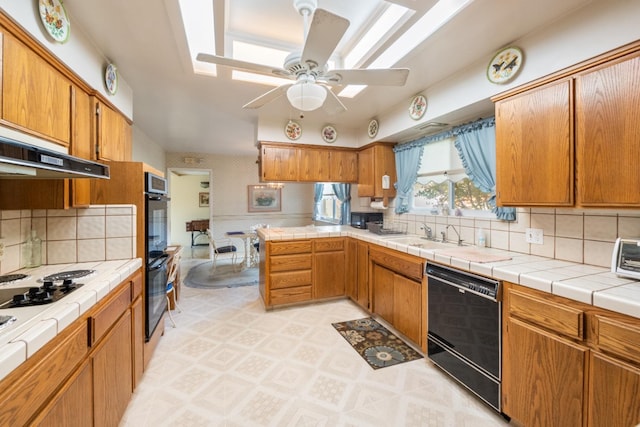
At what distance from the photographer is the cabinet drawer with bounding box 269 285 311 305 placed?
10.1 ft

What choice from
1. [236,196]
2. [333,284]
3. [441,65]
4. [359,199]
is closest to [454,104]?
[441,65]

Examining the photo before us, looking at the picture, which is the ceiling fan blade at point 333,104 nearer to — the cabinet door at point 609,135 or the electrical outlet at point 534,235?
the cabinet door at point 609,135

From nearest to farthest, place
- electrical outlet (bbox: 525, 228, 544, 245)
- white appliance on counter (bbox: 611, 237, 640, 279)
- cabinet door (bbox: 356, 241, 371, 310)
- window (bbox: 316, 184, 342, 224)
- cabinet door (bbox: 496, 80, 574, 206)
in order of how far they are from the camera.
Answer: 1. white appliance on counter (bbox: 611, 237, 640, 279)
2. cabinet door (bbox: 496, 80, 574, 206)
3. electrical outlet (bbox: 525, 228, 544, 245)
4. cabinet door (bbox: 356, 241, 371, 310)
5. window (bbox: 316, 184, 342, 224)

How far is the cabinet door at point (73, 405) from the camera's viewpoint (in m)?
0.88

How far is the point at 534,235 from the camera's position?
1967 millimetres

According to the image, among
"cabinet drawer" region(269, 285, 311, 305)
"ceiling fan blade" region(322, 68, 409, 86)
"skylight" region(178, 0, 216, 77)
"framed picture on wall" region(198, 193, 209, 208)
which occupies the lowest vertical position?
"cabinet drawer" region(269, 285, 311, 305)

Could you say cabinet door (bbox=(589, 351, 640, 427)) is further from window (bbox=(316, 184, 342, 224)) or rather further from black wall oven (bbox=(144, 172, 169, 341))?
window (bbox=(316, 184, 342, 224))

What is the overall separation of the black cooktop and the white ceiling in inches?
61.6

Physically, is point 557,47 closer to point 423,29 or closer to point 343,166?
point 423,29

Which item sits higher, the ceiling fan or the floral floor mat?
the ceiling fan

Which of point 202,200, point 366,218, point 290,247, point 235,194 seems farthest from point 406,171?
point 202,200

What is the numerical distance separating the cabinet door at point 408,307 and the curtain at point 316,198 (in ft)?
12.9

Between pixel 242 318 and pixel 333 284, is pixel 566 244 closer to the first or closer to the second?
pixel 333 284

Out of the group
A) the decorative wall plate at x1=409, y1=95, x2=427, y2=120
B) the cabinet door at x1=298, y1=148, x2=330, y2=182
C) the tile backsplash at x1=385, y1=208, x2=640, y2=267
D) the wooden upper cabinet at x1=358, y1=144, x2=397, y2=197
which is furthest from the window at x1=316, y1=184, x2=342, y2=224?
the tile backsplash at x1=385, y1=208, x2=640, y2=267
